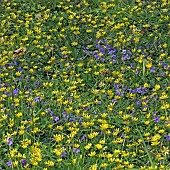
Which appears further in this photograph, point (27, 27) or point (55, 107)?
point (27, 27)

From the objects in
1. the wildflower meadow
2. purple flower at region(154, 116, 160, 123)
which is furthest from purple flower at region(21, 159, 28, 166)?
purple flower at region(154, 116, 160, 123)

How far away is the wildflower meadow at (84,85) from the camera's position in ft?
10.1

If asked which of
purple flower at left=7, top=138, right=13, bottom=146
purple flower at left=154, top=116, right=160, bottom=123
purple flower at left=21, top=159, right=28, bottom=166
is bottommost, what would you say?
purple flower at left=21, top=159, right=28, bottom=166

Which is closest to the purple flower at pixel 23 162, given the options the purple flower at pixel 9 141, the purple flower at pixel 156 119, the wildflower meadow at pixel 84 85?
the wildflower meadow at pixel 84 85

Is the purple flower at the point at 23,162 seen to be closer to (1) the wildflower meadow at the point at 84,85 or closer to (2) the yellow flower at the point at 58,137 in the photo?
(1) the wildflower meadow at the point at 84,85

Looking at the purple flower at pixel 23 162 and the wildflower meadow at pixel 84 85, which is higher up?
the wildflower meadow at pixel 84 85

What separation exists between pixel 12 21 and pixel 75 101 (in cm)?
184

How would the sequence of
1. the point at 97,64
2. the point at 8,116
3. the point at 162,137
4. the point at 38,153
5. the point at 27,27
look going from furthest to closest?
the point at 27,27, the point at 97,64, the point at 8,116, the point at 162,137, the point at 38,153

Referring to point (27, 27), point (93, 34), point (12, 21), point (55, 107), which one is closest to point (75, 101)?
point (55, 107)

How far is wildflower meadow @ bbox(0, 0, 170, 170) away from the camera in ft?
10.1

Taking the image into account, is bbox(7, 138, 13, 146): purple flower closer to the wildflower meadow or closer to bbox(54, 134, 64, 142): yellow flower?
the wildflower meadow

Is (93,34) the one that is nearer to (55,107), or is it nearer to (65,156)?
(55,107)

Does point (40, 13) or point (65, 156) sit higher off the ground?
point (40, 13)

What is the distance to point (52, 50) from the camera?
4.50 metres
